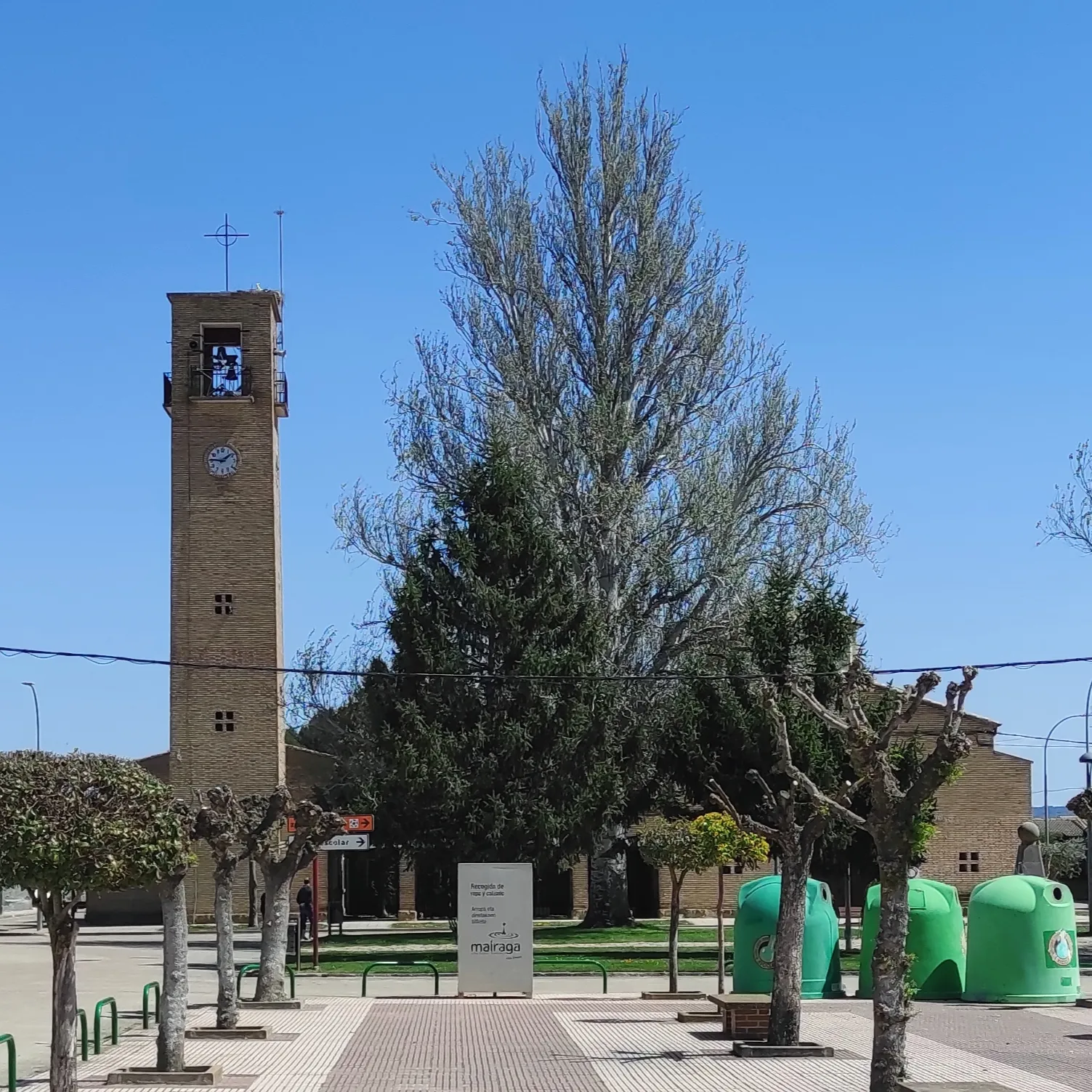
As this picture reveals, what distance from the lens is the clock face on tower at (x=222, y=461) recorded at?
52.0 metres

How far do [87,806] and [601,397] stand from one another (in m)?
32.2

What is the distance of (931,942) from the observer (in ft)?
90.5

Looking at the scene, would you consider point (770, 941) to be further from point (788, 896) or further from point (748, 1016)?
point (788, 896)

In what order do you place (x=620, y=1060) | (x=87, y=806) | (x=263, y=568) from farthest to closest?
(x=263, y=568) → (x=620, y=1060) → (x=87, y=806)

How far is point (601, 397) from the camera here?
149 feet

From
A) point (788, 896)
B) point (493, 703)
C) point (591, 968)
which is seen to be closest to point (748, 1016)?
point (788, 896)

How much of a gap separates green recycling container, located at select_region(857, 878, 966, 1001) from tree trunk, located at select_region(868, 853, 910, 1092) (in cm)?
1286

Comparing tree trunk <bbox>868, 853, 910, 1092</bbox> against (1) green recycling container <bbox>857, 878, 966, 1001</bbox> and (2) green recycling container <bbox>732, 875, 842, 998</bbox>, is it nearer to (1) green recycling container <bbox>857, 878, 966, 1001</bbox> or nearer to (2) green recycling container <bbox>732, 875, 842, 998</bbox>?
(2) green recycling container <bbox>732, 875, 842, 998</bbox>

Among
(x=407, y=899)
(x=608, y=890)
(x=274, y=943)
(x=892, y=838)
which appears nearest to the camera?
Result: (x=892, y=838)

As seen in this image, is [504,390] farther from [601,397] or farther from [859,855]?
[859,855]

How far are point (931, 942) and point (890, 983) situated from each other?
45.2ft

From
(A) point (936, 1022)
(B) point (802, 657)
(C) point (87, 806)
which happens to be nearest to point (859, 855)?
(B) point (802, 657)

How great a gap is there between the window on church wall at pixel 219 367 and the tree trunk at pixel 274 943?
29178 mm

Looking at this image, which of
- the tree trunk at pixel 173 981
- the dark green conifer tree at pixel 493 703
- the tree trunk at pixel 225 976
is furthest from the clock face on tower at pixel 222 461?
the tree trunk at pixel 173 981
